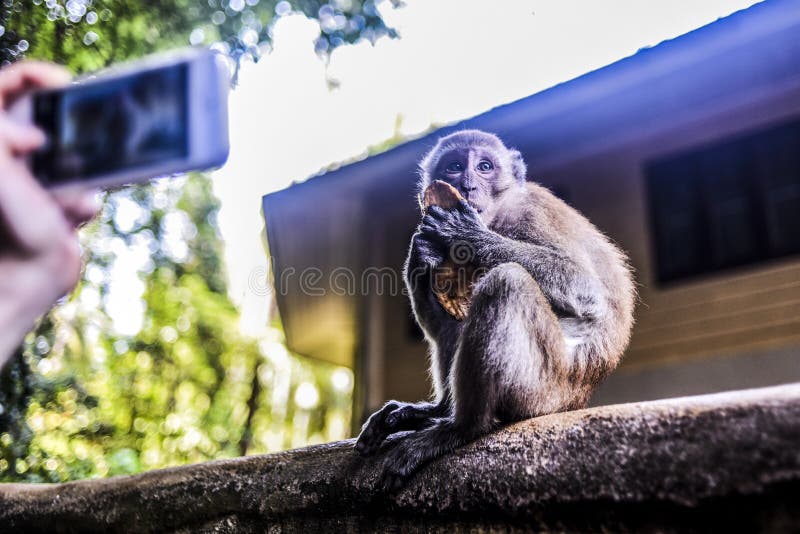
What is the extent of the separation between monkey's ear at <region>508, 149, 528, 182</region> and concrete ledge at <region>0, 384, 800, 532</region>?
1.42m

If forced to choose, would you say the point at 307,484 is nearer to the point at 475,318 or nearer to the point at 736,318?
the point at 475,318

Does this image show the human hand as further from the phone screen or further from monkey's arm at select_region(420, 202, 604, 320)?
monkey's arm at select_region(420, 202, 604, 320)

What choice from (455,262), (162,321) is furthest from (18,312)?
(162,321)

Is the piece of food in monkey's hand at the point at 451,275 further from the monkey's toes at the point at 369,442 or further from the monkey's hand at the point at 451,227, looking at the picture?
the monkey's toes at the point at 369,442

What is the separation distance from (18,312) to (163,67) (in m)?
0.37

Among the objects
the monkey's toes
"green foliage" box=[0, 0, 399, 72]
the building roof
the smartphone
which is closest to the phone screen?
the smartphone

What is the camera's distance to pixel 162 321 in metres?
9.74

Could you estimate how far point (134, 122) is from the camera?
0.92m

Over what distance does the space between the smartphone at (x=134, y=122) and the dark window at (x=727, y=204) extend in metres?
5.57

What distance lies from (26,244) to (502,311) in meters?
1.73

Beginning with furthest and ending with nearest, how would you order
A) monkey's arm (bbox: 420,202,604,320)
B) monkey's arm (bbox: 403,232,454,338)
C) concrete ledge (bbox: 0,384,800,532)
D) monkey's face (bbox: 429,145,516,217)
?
monkey's face (bbox: 429,145,516,217), monkey's arm (bbox: 403,232,454,338), monkey's arm (bbox: 420,202,604,320), concrete ledge (bbox: 0,384,800,532)

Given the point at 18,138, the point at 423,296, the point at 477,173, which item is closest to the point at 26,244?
the point at 18,138

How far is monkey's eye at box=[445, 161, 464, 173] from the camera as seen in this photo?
3271 millimetres

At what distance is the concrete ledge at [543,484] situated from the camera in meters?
1.58
